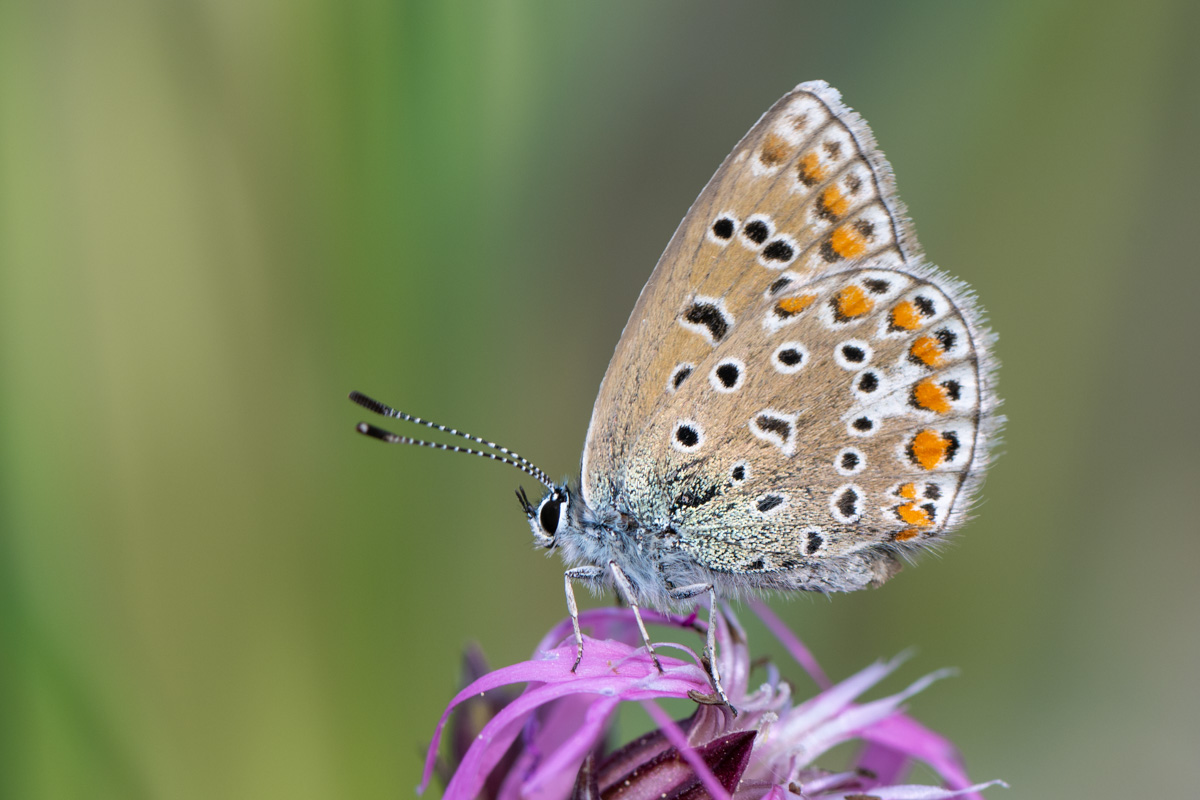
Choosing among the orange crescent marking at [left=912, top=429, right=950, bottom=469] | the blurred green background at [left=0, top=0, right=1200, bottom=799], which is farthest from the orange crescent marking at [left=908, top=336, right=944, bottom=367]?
the blurred green background at [left=0, top=0, right=1200, bottom=799]

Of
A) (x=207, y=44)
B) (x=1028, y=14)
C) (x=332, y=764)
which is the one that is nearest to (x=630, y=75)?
(x=1028, y=14)

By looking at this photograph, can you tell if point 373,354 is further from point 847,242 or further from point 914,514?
point 914,514

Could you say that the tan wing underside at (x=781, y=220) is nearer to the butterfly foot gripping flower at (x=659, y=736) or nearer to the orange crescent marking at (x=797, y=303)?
the orange crescent marking at (x=797, y=303)

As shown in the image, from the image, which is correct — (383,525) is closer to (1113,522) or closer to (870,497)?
(870,497)

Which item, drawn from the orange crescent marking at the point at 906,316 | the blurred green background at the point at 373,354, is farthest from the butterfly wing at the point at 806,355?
the blurred green background at the point at 373,354

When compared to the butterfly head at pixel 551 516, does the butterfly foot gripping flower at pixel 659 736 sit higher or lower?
lower

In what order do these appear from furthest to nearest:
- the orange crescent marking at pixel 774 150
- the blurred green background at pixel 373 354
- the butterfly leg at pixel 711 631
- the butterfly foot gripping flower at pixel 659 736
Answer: the blurred green background at pixel 373 354 < the orange crescent marking at pixel 774 150 < the butterfly leg at pixel 711 631 < the butterfly foot gripping flower at pixel 659 736

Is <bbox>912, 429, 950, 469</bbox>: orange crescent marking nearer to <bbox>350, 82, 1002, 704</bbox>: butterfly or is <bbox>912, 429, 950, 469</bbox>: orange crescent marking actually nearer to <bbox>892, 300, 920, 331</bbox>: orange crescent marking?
<bbox>350, 82, 1002, 704</bbox>: butterfly
